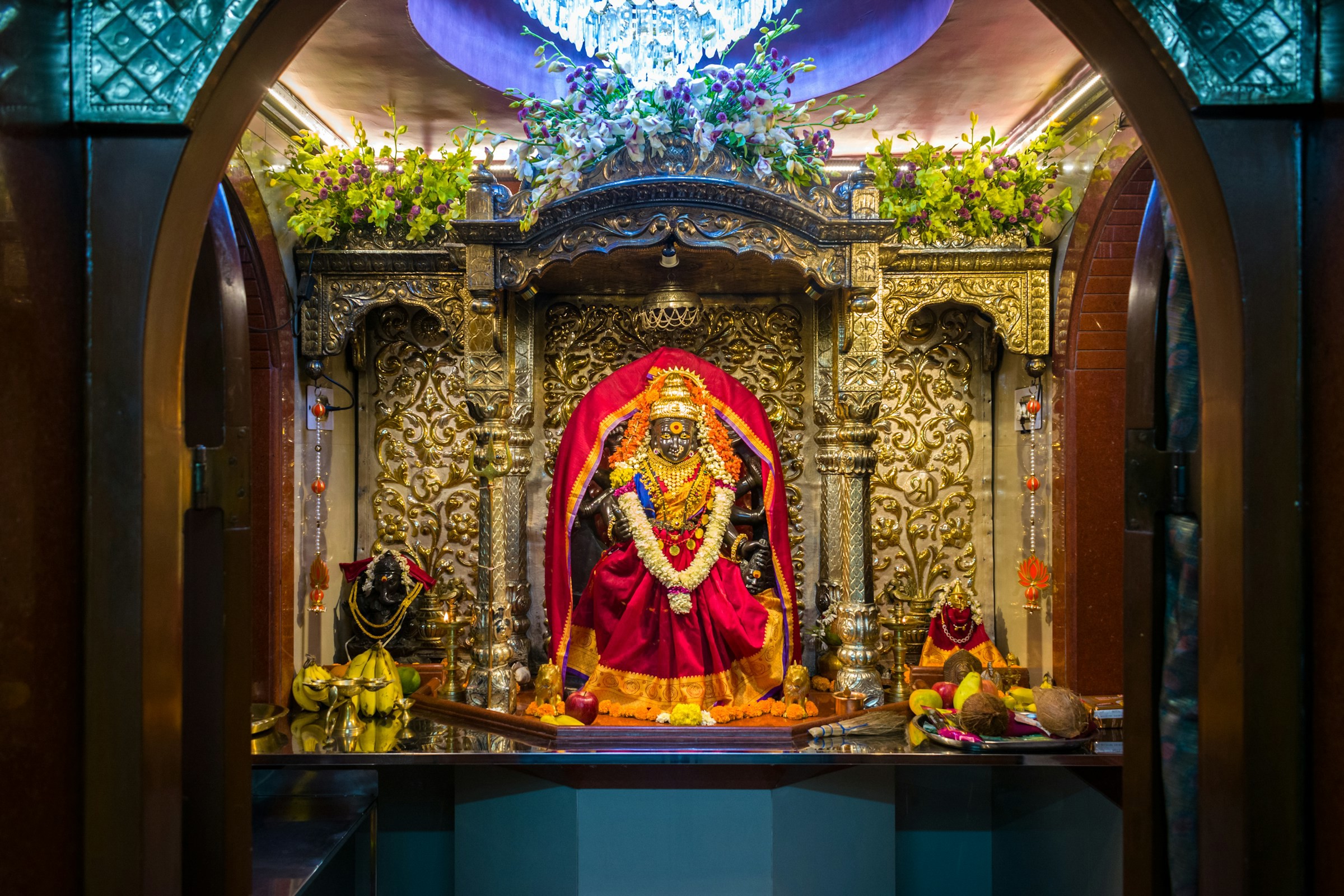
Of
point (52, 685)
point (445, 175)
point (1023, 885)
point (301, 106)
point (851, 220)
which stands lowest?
point (1023, 885)

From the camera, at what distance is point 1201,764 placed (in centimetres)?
162

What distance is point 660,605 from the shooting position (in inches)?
194

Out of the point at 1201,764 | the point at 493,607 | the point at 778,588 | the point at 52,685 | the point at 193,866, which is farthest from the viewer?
the point at 778,588

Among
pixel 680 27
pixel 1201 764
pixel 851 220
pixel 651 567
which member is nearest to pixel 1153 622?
pixel 1201 764

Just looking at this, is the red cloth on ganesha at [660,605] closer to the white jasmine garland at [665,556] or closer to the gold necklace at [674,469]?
the white jasmine garland at [665,556]

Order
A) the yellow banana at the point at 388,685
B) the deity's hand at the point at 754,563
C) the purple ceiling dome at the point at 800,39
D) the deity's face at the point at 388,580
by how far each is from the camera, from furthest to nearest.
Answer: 1. the deity's face at the point at 388,580
2. the deity's hand at the point at 754,563
3. the yellow banana at the point at 388,685
4. the purple ceiling dome at the point at 800,39

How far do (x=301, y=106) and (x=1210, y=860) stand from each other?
500 centimetres

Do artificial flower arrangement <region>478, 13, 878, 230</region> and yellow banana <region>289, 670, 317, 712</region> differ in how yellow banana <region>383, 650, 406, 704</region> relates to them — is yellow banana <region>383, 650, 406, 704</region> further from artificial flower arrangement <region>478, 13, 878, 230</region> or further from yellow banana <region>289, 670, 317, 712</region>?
artificial flower arrangement <region>478, 13, 878, 230</region>

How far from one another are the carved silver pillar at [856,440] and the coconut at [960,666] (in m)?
0.40

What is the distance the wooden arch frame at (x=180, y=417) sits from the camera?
1.55 meters

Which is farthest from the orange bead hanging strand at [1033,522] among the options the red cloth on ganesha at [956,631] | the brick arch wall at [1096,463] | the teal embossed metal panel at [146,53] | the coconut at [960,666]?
the teal embossed metal panel at [146,53]

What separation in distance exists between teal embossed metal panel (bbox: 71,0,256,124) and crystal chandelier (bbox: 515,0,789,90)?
9.90ft

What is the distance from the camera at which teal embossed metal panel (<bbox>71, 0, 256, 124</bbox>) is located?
1.56 metres

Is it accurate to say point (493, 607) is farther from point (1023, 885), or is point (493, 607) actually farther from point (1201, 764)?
point (1201, 764)
